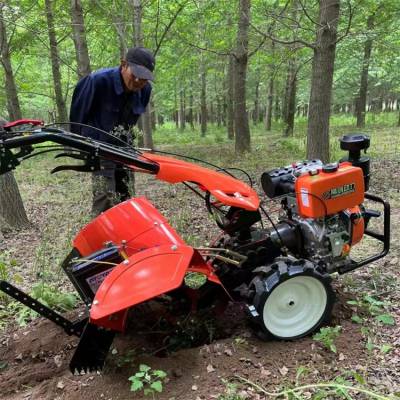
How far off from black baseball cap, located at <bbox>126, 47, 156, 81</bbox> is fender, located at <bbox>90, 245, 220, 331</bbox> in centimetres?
185

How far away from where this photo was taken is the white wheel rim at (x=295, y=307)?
127 inches

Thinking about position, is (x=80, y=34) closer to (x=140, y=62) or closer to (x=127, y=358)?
(x=140, y=62)

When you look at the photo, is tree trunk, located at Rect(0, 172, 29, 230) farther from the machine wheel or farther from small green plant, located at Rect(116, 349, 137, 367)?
the machine wheel

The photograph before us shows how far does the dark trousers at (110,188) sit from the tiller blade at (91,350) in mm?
1768

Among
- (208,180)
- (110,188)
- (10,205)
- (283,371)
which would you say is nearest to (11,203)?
(10,205)

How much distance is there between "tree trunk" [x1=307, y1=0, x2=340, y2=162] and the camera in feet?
22.5

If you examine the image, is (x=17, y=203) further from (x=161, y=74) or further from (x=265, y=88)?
(x=265, y=88)

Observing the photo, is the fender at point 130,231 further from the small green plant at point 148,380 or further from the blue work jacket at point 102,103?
the blue work jacket at point 102,103

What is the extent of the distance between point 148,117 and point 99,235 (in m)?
8.15

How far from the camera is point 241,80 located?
12.0 m

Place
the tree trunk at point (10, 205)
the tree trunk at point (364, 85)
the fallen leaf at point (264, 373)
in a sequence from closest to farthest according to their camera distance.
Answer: the fallen leaf at point (264, 373) < the tree trunk at point (10, 205) < the tree trunk at point (364, 85)

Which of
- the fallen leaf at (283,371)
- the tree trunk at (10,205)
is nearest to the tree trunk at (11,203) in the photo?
the tree trunk at (10,205)

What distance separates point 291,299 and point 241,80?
965cm

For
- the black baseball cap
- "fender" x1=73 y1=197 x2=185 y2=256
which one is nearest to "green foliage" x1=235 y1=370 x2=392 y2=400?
"fender" x1=73 y1=197 x2=185 y2=256
